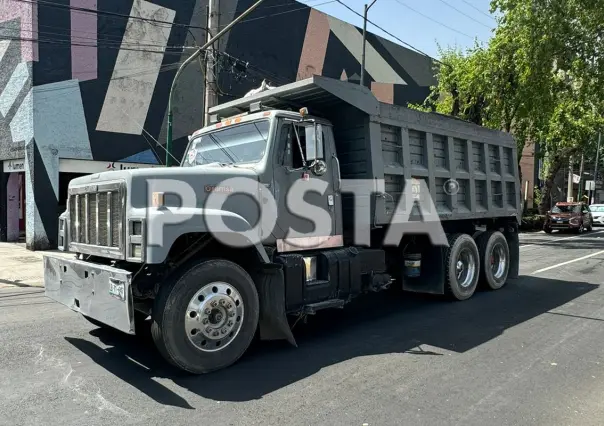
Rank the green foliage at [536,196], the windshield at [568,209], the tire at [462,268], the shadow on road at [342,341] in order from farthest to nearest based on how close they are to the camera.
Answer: the green foliage at [536,196]
the windshield at [568,209]
the tire at [462,268]
the shadow on road at [342,341]

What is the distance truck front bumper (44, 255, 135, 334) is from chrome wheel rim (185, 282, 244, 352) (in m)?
0.58

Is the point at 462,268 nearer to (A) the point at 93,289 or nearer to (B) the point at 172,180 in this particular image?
(B) the point at 172,180

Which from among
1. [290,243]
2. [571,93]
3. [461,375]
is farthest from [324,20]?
[461,375]

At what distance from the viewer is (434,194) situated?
25.3ft

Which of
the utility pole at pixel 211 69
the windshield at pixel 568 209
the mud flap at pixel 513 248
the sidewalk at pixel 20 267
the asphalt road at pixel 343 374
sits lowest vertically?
the asphalt road at pixel 343 374

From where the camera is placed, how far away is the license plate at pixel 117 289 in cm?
448

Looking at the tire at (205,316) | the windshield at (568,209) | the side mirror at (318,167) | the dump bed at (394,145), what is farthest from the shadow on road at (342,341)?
the windshield at (568,209)

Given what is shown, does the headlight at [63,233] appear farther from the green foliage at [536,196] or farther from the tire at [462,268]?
the green foliage at [536,196]

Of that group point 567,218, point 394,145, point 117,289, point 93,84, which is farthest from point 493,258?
point 567,218

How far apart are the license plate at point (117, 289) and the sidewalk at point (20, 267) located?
6.09 m

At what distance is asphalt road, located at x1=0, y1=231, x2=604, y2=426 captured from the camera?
396 cm

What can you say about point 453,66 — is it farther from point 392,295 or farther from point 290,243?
point 290,243

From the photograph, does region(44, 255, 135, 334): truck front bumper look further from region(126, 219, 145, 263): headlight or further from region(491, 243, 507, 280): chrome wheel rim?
region(491, 243, 507, 280): chrome wheel rim

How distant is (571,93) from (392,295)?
1863 cm
